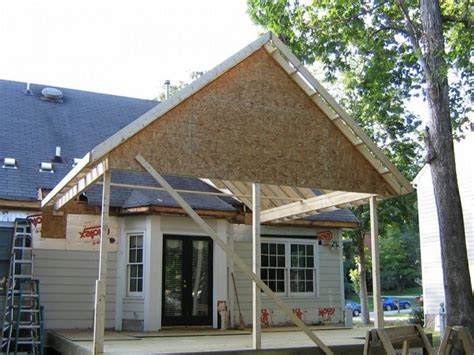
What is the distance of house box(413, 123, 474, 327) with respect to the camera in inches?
840

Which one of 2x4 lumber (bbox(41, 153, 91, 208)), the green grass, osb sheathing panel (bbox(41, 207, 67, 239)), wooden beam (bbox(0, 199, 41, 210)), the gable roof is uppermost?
the gable roof

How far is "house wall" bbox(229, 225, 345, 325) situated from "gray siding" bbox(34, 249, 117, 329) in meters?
3.51

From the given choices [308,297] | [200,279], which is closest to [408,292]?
[308,297]

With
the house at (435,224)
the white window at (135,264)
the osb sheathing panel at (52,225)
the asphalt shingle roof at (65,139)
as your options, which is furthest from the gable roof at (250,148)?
the house at (435,224)

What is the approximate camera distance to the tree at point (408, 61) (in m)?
9.42

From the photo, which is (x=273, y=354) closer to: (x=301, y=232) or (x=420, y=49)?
(x=420, y=49)

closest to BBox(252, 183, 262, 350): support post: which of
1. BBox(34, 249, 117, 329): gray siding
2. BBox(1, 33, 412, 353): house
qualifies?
BBox(1, 33, 412, 353): house

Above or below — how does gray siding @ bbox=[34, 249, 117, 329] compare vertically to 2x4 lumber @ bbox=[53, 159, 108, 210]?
below

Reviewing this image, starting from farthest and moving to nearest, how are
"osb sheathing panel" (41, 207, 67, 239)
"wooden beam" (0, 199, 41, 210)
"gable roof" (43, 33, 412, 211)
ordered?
"osb sheathing panel" (41, 207, 67, 239)
"wooden beam" (0, 199, 41, 210)
"gable roof" (43, 33, 412, 211)

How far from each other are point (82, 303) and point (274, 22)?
732 centimetres

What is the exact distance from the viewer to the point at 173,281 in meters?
13.2

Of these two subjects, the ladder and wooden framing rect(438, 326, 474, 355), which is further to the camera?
the ladder

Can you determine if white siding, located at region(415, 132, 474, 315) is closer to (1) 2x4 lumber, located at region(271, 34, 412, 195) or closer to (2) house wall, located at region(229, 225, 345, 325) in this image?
(2) house wall, located at region(229, 225, 345, 325)

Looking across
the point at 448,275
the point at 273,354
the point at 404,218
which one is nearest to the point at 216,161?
the point at 273,354
